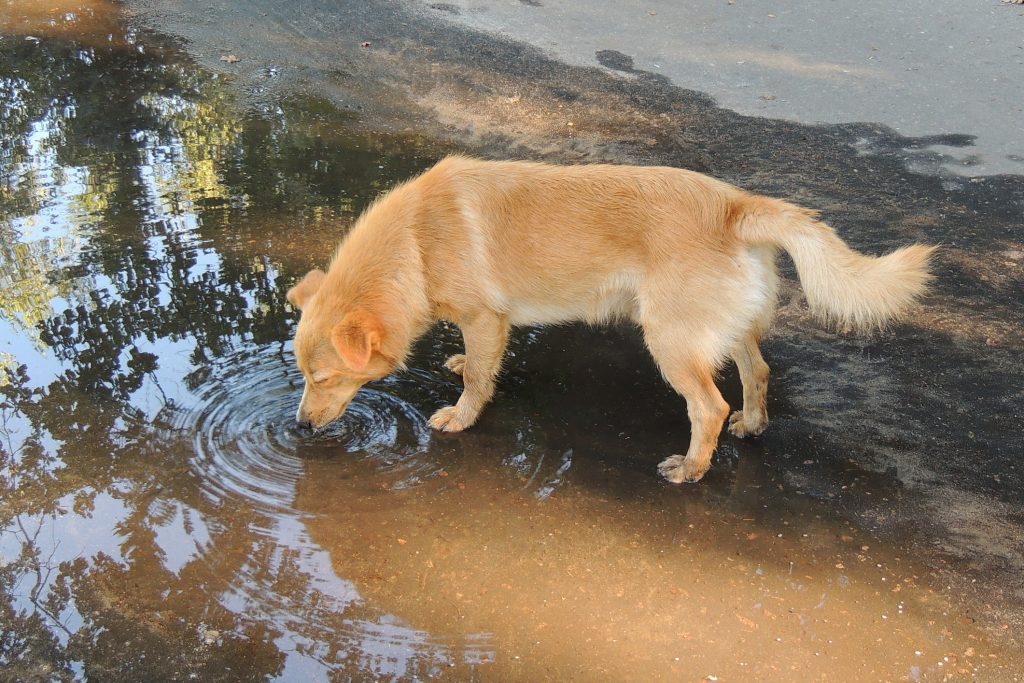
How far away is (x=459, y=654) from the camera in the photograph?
336 cm

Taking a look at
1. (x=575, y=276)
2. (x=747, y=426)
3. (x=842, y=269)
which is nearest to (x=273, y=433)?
(x=575, y=276)

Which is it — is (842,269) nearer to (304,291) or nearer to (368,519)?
(368,519)

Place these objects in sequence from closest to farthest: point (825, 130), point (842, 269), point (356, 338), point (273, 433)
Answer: point (842, 269) < point (356, 338) < point (273, 433) < point (825, 130)

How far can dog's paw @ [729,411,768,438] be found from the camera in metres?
4.68

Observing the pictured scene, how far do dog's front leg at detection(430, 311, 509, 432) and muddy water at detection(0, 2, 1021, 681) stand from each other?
0.35 feet

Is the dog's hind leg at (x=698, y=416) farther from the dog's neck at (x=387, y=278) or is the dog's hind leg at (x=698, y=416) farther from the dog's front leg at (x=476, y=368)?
the dog's neck at (x=387, y=278)

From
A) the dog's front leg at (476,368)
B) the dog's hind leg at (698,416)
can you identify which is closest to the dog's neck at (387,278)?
the dog's front leg at (476,368)

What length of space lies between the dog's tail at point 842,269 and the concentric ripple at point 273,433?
204cm

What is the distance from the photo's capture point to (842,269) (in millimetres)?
3854

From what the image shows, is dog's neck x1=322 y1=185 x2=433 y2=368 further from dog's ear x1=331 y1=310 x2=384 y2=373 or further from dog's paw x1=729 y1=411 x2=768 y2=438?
dog's paw x1=729 y1=411 x2=768 y2=438

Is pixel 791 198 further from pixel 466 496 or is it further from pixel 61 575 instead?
pixel 61 575

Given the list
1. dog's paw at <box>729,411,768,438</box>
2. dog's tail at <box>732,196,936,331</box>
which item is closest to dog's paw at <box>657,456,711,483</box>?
dog's paw at <box>729,411,768,438</box>

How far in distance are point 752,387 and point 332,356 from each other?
86.5 inches

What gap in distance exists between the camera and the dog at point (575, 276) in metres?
4.08
